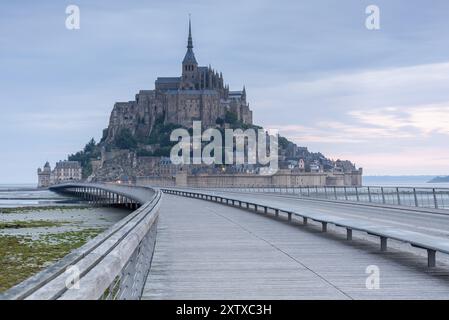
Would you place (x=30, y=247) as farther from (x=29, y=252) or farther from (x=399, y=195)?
(x=399, y=195)

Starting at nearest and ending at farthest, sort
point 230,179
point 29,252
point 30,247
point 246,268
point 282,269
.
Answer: point 282,269
point 246,268
point 29,252
point 30,247
point 230,179

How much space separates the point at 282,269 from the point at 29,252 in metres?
18.8

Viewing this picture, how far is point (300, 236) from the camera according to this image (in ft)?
50.8

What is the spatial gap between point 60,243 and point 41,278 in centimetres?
2685

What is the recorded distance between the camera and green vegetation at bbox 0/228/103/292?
63.5 feet

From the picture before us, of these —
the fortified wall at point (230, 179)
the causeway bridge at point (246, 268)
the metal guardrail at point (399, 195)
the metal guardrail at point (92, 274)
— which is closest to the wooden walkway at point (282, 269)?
the causeway bridge at point (246, 268)

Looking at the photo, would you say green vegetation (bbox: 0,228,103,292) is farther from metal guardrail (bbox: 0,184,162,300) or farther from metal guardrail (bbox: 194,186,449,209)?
metal guardrail (bbox: 194,186,449,209)

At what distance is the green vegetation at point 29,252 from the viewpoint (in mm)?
19362

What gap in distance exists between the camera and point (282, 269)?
9609 mm

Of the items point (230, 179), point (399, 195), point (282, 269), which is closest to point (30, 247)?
point (399, 195)

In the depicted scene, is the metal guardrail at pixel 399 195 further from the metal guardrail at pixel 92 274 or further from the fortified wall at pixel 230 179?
Answer: the fortified wall at pixel 230 179

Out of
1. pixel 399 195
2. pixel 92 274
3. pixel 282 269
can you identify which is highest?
pixel 92 274
